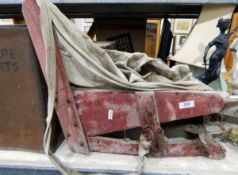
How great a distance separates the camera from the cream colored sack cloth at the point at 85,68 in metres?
0.58

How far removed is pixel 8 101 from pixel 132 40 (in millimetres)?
973

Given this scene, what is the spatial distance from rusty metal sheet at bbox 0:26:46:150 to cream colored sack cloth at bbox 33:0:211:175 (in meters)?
0.08

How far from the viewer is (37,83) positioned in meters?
0.65

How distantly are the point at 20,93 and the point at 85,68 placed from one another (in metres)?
0.24

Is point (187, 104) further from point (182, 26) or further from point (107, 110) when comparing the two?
point (182, 26)

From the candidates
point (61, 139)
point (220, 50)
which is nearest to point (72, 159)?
point (61, 139)

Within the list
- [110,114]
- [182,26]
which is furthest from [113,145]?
[182,26]

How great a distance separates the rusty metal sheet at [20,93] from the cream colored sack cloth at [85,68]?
0.08 metres

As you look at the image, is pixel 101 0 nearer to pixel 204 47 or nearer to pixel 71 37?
pixel 71 37

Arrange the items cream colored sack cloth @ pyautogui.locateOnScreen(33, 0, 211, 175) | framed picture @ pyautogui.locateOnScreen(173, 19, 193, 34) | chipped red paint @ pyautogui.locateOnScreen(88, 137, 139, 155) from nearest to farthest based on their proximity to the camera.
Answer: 1. cream colored sack cloth @ pyautogui.locateOnScreen(33, 0, 211, 175)
2. chipped red paint @ pyautogui.locateOnScreen(88, 137, 139, 155)
3. framed picture @ pyautogui.locateOnScreen(173, 19, 193, 34)

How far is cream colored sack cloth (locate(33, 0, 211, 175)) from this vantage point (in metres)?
0.58

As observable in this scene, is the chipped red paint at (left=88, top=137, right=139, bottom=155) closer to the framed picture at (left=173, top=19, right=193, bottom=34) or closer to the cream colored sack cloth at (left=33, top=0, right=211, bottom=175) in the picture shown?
the cream colored sack cloth at (left=33, top=0, right=211, bottom=175)

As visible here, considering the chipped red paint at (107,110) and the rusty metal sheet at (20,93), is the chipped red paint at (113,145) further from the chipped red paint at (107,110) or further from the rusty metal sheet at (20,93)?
the rusty metal sheet at (20,93)

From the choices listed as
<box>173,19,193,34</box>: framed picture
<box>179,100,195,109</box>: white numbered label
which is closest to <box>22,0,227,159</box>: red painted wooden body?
<box>179,100,195,109</box>: white numbered label
